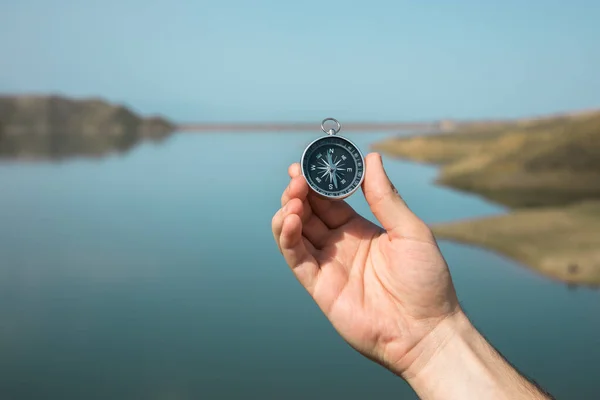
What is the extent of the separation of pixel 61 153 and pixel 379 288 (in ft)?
329

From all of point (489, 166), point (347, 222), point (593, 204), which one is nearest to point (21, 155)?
point (489, 166)

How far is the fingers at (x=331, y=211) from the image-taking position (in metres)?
4.25

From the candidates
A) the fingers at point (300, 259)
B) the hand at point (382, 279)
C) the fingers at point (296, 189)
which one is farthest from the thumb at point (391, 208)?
the fingers at point (300, 259)

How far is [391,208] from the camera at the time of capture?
3.80m

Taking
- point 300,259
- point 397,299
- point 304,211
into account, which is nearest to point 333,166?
point 304,211

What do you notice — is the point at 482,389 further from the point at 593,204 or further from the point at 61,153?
the point at 61,153

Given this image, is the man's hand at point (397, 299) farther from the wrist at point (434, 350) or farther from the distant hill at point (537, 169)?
the distant hill at point (537, 169)

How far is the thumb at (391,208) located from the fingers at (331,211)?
0.42 m

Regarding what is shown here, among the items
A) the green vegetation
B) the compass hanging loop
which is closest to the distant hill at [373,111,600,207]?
the green vegetation

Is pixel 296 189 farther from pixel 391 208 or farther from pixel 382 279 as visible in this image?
pixel 382 279

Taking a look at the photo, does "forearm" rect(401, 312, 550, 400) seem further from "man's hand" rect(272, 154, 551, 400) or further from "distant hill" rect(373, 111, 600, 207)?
"distant hill" rect(373, 111, 600, 207)

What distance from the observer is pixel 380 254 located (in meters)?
3.96

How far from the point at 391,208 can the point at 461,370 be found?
1015 mm

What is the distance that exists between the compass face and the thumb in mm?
449
